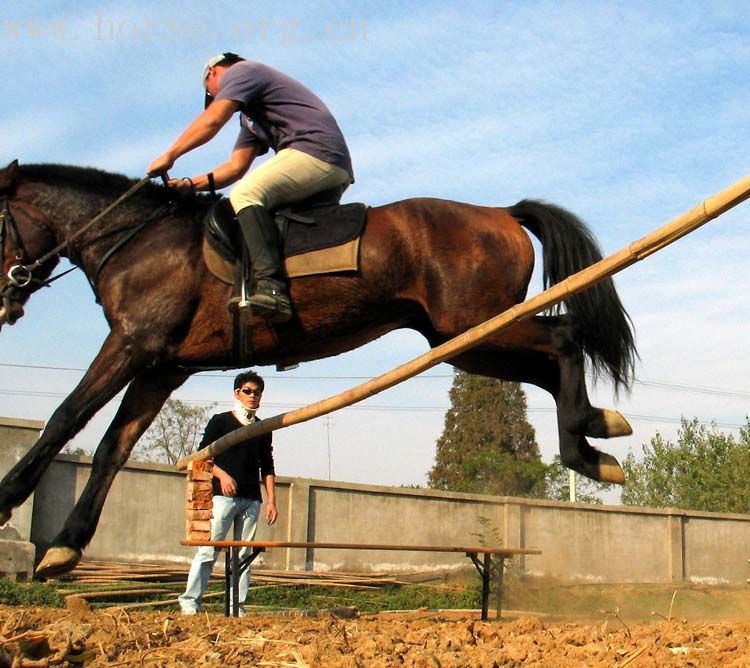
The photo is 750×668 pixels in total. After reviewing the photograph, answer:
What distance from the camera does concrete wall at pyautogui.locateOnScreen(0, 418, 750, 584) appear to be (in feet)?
47.3

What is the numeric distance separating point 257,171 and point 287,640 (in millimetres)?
2689

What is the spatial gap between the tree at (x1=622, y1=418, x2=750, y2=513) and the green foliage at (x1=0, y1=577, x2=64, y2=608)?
→ 25701 millimetres

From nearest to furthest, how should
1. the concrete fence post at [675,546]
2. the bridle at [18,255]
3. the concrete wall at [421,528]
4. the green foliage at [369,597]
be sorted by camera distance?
the bridle at [18,255] < the green foliage at [369,597] < the concrete wall at [421,528] < the concrete fence post at [675,546]

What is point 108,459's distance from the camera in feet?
19.1

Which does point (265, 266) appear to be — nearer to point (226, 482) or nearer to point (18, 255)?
point (18, 255)

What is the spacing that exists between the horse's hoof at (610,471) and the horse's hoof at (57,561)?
2848 mm

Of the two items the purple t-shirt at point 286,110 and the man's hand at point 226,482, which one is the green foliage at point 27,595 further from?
the purple t-shirt at point 286,110

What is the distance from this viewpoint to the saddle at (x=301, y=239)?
5641mm

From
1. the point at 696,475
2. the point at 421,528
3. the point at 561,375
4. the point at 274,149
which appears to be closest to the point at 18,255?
the point at 274,149

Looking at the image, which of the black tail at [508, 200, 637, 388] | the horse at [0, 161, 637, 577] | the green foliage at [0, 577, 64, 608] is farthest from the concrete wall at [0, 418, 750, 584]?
the horse at [0, 161, 637, 577]

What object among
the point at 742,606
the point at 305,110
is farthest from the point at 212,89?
the point at 742,606

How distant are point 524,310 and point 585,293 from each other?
1.38 m

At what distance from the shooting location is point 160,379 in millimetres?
6078

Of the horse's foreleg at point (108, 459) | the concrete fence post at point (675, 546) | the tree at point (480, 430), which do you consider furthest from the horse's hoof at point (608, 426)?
the tree at point (480, 430)
